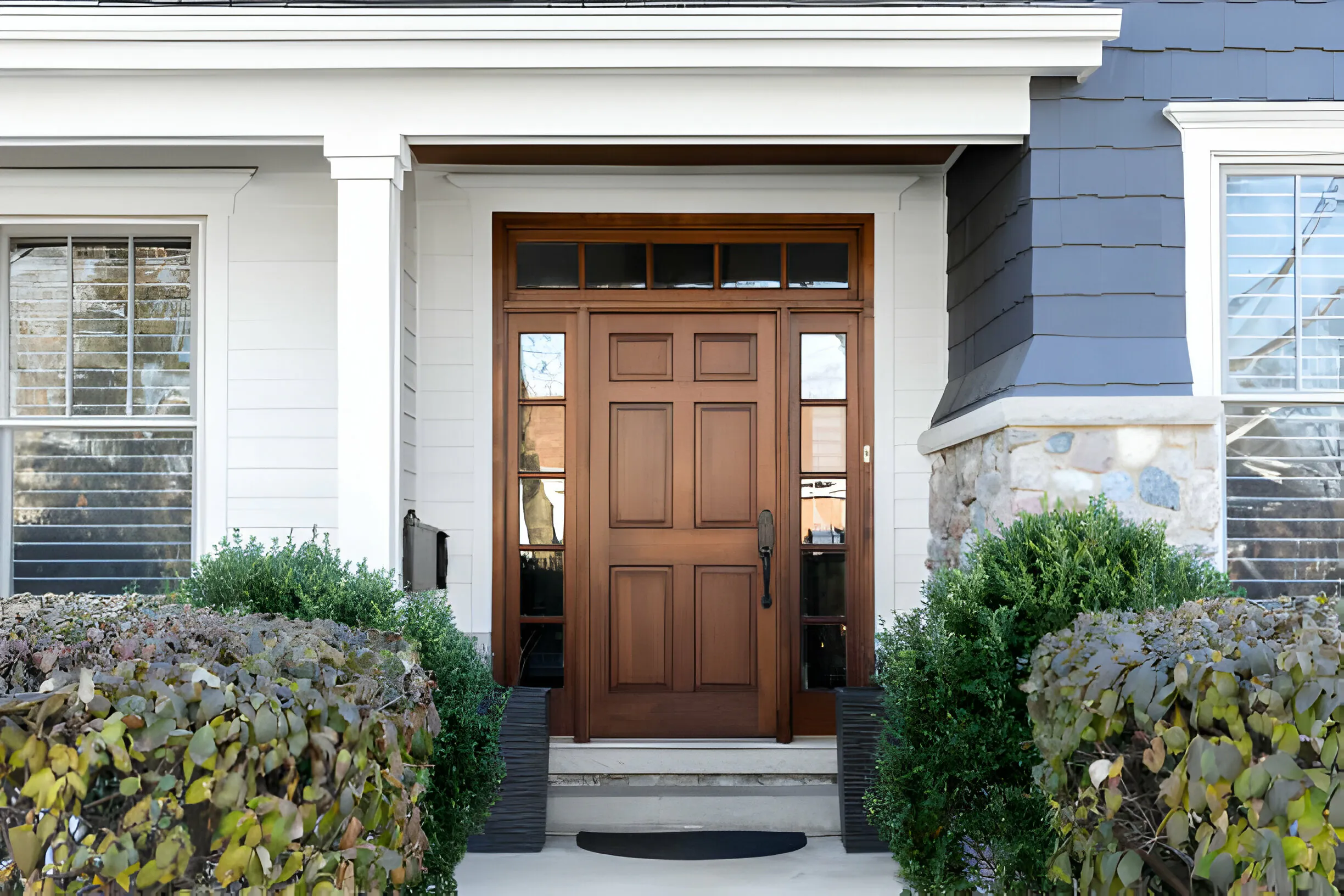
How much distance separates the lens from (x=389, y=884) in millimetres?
1827

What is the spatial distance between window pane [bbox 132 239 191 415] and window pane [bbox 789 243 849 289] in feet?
8.34

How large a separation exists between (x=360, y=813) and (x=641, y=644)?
3.10 m

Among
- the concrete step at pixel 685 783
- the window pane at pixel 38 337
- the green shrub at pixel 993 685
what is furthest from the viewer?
the window pane at pixel 38 337

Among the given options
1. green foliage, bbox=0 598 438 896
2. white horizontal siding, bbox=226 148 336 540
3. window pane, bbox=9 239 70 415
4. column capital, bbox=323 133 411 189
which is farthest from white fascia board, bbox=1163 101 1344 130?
window pane, bbox=9 239 70 415

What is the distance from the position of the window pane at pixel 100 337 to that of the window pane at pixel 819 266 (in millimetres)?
2780

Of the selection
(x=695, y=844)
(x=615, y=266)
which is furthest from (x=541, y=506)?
(x=695, y=844)

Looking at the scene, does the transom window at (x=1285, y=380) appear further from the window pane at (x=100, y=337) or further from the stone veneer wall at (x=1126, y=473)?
the window pane at (x=100, y=337)

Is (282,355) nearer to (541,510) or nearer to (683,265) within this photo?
(541,510)

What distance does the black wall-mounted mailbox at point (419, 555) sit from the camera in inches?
160

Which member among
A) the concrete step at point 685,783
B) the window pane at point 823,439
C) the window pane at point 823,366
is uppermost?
the window pane at point 823,366

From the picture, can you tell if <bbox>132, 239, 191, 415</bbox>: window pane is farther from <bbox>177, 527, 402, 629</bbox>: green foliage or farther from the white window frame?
the white window frame

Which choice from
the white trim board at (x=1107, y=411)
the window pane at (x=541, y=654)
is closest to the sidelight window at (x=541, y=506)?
the window pane at (x=541, y=654)

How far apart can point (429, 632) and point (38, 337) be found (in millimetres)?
2610

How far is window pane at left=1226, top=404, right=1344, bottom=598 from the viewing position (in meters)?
4.02
